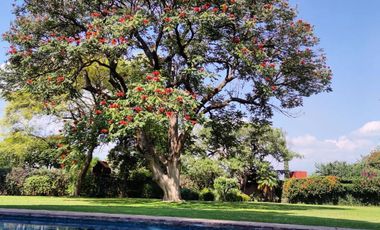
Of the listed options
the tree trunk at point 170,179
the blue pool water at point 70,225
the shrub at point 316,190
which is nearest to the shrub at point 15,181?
the tree trunk at point 170,179

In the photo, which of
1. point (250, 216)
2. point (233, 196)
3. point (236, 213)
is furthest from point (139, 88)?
point (233, 196)

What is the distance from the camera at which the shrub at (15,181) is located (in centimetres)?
2497

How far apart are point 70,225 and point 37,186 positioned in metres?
15.7

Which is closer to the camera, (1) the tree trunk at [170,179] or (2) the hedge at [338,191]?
(1) the tree trunk at [170,179]

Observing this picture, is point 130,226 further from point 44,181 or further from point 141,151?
point 44,181

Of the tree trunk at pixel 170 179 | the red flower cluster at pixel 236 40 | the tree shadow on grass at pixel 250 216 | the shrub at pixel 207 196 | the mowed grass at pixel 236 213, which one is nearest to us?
the tree shadow on grass at pixel 250 216

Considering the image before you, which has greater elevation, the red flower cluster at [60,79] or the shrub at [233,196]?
the red flower cluster at [60,79]

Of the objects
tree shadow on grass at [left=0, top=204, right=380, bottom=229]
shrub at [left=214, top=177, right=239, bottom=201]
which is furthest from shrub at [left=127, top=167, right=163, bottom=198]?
tree shadow on grass at [left=0, top=204, right=380, bottom=229]

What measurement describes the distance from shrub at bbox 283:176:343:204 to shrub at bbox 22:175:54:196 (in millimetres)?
14399

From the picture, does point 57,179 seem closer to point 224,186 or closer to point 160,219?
point 224,186

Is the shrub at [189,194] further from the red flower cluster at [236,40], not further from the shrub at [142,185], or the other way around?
Answer: the red flower cluster at [236,40]

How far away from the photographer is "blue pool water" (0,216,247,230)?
958 cm

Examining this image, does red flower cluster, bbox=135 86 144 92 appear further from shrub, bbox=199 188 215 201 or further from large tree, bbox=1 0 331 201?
shrub, bbox=199 188 215 201

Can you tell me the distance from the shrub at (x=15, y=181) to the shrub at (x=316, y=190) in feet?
52.4
